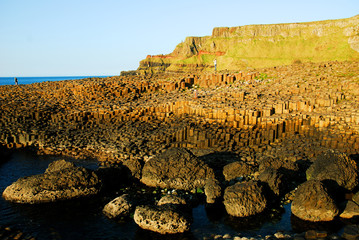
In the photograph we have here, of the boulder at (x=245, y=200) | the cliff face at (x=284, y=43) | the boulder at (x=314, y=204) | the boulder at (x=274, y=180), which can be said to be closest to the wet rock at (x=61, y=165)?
the boulder at (x=245, y=200)

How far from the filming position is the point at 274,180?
36.5 ft

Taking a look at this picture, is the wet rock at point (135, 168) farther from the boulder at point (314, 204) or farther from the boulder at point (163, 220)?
the boulder at point (314, 204)

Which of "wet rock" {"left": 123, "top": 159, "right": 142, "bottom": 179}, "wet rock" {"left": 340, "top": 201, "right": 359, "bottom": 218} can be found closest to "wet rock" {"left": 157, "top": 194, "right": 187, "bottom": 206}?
"wet rock" {"left": 123, "top": 159, "right": 142, "bottom": 179}

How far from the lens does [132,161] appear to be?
44.5 ft

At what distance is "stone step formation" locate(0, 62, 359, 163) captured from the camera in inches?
634

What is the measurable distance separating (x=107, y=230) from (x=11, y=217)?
11.2 feet

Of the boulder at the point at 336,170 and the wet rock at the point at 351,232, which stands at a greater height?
the boulder at the point at 336,170

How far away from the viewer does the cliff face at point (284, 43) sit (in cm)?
5794

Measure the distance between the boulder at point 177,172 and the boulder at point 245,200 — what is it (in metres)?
2.03

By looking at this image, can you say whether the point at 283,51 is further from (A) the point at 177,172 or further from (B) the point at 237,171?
(A) the point at 177,172

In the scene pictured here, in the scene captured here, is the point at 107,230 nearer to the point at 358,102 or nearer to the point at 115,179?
the point at 115,179

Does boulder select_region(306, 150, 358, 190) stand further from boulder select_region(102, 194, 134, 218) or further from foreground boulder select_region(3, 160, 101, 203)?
foreground boulder select_region(3, 160, 101, 203)

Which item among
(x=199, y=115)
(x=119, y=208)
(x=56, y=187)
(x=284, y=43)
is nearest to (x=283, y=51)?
(x=284, y=43)

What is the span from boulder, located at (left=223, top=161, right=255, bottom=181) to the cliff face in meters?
44.6
